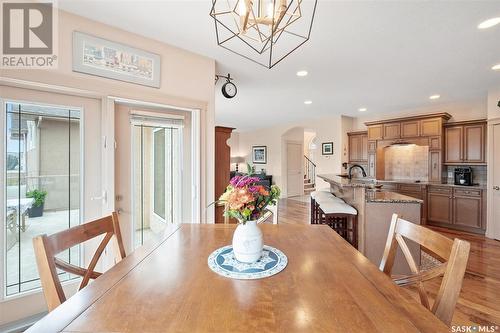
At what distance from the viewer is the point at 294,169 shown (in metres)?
8.54

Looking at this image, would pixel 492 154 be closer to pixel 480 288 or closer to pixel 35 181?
pixel 480 288

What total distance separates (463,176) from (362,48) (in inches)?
154

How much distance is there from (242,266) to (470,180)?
5479 mm

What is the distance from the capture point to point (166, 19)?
1999 millimetres

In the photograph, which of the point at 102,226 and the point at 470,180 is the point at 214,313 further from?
the point at 470,180

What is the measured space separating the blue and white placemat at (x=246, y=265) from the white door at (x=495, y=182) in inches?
185

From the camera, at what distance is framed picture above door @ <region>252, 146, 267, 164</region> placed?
871cm

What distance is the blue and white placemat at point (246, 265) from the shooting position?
1047 mm

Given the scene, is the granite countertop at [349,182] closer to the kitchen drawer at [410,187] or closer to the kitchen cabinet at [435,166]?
the kitchen drawer at [410,187]

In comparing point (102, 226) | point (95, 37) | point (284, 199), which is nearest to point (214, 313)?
point (102, 226)

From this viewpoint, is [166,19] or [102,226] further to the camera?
[166,19]


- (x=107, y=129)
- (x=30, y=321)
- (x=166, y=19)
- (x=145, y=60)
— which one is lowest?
(x=30, y=321)

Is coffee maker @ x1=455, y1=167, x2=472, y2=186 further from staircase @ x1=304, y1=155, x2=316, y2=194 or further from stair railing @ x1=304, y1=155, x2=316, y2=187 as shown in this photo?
stair railing @ x1=304, y1=155, x2=316, y2=187

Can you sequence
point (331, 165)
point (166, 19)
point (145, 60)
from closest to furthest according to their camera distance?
point (166, 19) < point (145, 60) < point (331, 165)
